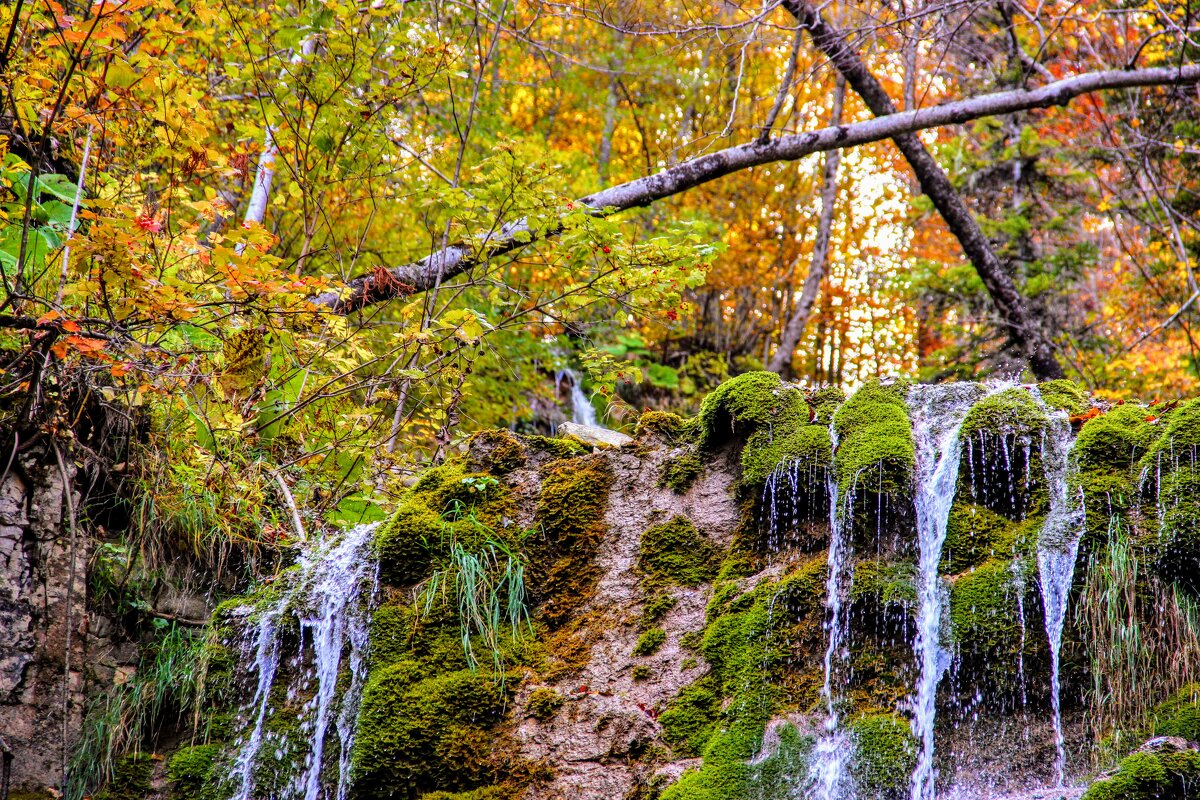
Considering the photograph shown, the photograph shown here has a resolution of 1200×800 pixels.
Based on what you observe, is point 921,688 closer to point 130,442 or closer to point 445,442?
point 445,442

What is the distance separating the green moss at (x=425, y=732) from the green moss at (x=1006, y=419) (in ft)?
8.62

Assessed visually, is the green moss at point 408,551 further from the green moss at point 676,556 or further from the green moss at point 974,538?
the green moss at point 974,538

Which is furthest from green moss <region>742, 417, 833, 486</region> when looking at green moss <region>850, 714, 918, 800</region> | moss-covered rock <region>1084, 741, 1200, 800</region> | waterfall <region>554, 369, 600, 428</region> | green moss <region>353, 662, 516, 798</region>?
waterfall <region>554, 369, 600, 428</region>

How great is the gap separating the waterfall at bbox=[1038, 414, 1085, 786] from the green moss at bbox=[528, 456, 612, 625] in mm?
2209

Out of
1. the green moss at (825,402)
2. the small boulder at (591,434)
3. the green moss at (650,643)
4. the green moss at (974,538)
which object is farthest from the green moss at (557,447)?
the green moss at (974,538)

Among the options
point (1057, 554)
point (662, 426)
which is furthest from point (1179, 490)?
point (662, 426)

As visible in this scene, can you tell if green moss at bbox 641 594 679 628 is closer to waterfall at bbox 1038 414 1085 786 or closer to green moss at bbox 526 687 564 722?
green moss at bbox 526 687 564 722

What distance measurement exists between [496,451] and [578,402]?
7.40 meters

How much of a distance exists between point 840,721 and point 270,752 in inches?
114

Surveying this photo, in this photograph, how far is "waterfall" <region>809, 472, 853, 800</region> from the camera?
155 inches

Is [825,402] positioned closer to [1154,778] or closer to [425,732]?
[1154,778]

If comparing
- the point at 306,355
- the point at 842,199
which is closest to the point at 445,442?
the point at 306,355

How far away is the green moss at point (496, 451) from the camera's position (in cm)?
542

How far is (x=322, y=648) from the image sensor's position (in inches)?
197
